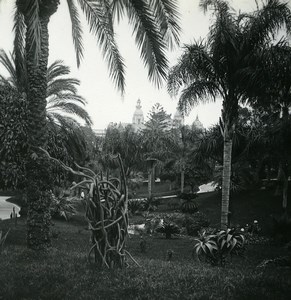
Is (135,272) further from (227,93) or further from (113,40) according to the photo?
(227,93)

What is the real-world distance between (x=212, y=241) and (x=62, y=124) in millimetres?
10944

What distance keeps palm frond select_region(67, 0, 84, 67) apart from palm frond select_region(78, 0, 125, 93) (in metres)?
1.08

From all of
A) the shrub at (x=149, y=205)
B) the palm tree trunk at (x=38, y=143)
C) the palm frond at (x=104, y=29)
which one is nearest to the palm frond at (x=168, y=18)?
the palm frond at (x=104, y=29)

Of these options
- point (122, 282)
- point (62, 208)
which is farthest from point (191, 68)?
point (62, 208)

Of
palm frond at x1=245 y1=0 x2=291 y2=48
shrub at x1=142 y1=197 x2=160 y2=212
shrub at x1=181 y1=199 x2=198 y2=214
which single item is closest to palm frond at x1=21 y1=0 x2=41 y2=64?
palm frond at x1=245 y1=0 x2=291 y2=48

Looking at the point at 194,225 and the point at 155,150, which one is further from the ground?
the point at 155,150

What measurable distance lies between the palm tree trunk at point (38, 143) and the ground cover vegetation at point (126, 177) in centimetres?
2

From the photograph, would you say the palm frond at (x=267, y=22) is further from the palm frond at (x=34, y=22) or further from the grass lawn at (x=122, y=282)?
the grass lawn at (x=122, y=282)

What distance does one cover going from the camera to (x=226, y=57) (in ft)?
38.7

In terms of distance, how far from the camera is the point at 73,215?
19547 mm

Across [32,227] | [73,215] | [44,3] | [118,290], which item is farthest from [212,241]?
[73,215]

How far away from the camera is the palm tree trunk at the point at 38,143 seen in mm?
7527

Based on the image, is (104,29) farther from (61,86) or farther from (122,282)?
(61,86)

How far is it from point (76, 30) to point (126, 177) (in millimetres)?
5962
